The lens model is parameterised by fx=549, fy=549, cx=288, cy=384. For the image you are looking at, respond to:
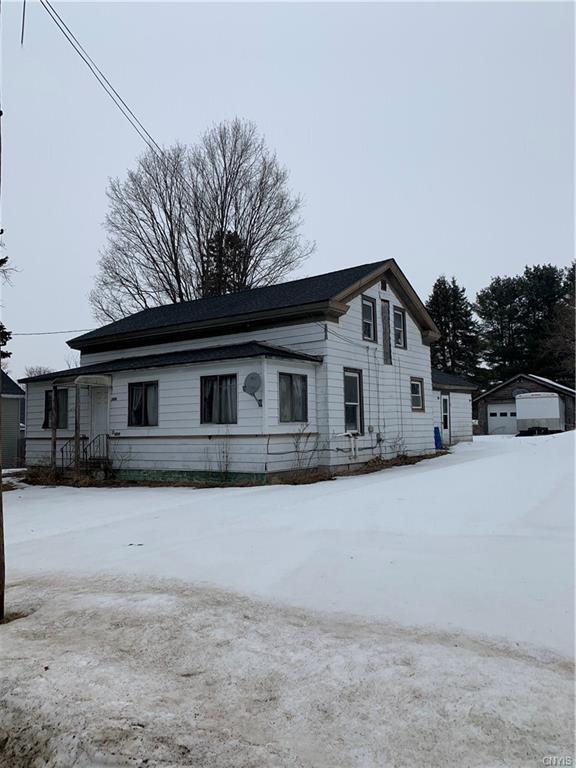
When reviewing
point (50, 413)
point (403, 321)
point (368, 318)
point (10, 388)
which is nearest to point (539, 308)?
point (403, 321)

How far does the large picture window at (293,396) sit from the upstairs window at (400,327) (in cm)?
520

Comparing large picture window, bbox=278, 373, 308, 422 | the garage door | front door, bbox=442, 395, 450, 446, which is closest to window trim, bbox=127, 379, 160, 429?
large picture window, bbox=278, 373, 308, 422

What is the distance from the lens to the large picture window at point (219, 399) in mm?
12977

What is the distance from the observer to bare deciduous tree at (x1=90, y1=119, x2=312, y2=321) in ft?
95.6

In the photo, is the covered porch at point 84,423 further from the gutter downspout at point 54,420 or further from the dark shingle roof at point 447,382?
the dark shingle roof at point 447,382

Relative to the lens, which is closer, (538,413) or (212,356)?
(212,356)

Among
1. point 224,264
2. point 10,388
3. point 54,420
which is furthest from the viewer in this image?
point 224,264

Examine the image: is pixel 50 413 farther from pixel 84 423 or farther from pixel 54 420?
pixel 54 420

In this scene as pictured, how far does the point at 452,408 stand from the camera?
85.0ft

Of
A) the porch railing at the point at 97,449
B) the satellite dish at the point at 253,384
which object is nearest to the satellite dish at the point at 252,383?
the satellite dish at the point at 253,384

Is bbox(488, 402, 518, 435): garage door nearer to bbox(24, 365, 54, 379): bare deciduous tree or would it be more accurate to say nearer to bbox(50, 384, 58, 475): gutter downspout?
bbox(50, 384, 58, 475): gutter downspout

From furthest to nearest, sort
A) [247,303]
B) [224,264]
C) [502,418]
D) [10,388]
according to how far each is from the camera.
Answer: [502,418], [224,264], [10,388], [247,303]

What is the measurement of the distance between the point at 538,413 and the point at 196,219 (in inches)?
862

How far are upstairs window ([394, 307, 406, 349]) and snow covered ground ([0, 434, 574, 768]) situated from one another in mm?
10997
